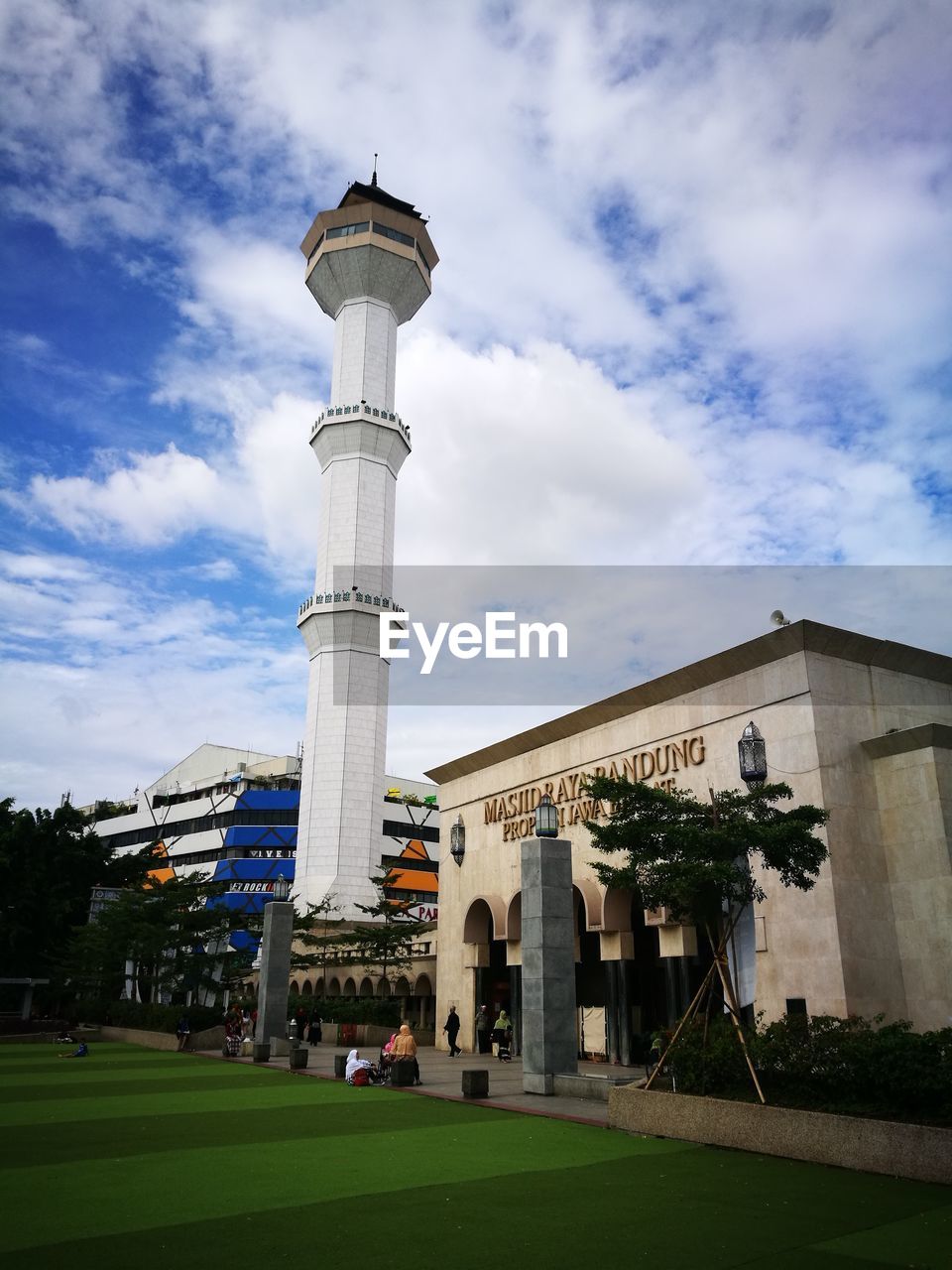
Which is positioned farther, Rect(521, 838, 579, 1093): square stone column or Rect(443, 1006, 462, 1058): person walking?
Rect(443, 1006, 462, 1058): person walking

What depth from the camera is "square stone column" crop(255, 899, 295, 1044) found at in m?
28.6

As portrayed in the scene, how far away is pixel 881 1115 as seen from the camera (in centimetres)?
1049

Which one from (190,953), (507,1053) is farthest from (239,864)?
(507,1053)

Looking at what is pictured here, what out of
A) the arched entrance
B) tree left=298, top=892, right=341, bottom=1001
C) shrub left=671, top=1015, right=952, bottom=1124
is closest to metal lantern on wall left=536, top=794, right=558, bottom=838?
shrub left=671, top=1015, right=952, bottom=1124

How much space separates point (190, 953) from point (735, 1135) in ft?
110

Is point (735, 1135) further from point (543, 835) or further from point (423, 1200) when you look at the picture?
point (543, 835)

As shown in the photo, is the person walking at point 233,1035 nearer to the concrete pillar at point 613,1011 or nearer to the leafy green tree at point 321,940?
the concrete pillar at point 613,1011

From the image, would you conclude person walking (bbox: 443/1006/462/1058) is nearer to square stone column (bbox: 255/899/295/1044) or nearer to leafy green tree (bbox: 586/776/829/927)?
square stone column (bbox: 255/899/295/1044)

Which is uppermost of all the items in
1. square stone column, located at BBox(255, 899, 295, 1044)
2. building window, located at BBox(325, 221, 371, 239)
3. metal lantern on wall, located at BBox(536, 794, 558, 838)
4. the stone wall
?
building window, located at BBox(325, 221, 371, 239)

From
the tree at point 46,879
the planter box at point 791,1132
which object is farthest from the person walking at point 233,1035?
the planter box at point 791,1132

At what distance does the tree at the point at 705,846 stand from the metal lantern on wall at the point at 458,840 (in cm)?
1567

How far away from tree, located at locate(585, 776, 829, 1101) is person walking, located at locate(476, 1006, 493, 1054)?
16567 mm

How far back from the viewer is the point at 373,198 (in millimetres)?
74812

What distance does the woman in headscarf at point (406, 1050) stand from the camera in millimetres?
19250
